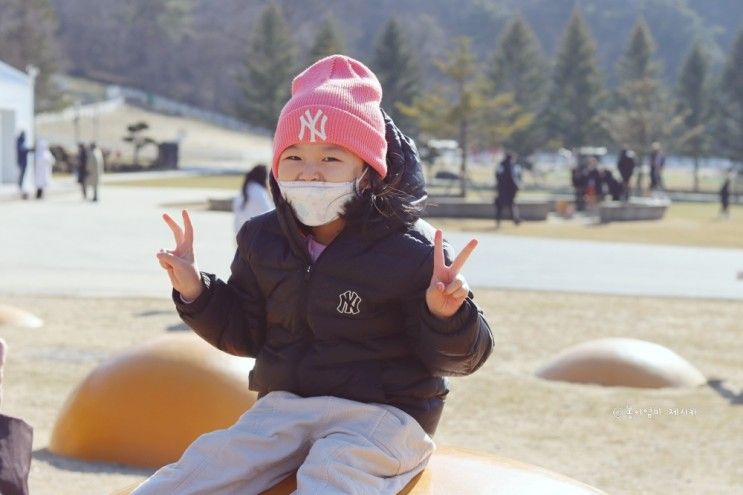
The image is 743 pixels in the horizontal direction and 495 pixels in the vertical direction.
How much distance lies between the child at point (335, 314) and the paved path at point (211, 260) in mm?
11708

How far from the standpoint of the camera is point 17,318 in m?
12.7

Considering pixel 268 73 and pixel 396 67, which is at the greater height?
pixel 396 67

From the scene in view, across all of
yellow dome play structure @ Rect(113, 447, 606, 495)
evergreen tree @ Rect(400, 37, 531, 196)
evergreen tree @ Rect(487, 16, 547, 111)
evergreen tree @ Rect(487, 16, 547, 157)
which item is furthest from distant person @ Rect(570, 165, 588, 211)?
evergreen tree @ Rect(487, 16, 547, 111)

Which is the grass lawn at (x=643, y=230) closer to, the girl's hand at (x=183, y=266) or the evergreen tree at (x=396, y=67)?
the girl's hand at (x=183, y=266)

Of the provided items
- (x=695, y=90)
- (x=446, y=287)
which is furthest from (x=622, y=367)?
(x=695, y=90)

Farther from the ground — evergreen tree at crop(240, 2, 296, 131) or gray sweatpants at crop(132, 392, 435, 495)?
gray sweatpants at crop(132, 392, 435, 495)

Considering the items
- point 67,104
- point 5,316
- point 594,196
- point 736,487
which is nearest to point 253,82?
point 67,104

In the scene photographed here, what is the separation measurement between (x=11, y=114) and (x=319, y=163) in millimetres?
46101

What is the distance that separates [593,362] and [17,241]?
14.6 metres

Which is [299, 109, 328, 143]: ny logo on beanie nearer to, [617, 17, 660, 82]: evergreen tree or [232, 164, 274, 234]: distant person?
[232, 164, 274, 234]: distant person

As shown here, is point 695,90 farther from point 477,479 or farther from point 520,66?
point 477,479

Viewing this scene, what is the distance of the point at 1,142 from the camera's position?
47.2 metres

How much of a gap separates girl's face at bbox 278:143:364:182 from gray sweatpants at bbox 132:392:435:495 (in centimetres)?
63

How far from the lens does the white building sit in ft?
155
